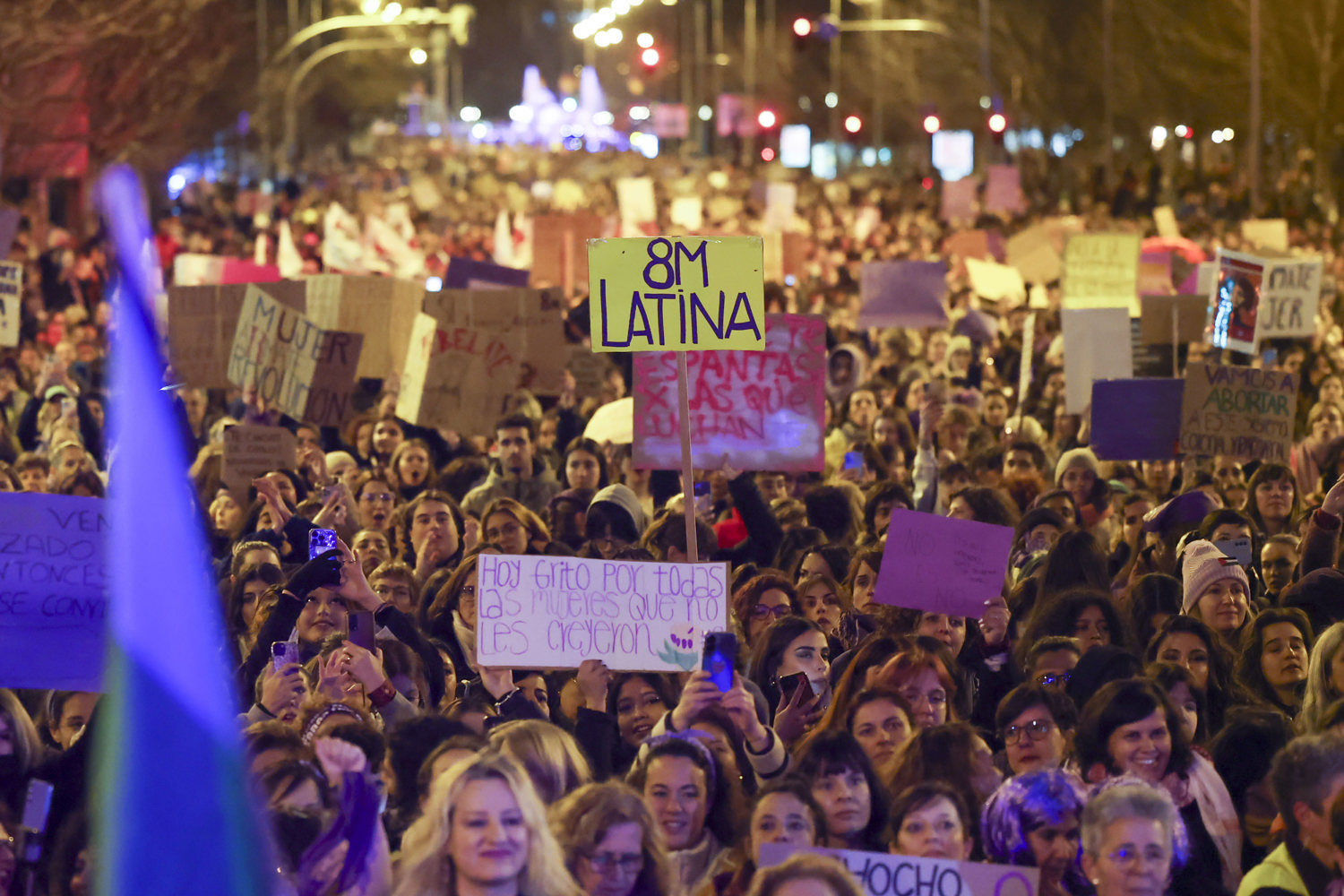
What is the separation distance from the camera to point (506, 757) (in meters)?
4.52

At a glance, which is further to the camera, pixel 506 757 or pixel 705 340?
pixel 705 340

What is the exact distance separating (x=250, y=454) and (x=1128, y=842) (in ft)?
19.9

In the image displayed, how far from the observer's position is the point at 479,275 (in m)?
15.7

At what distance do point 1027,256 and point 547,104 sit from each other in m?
88.9

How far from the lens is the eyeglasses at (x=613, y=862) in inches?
182

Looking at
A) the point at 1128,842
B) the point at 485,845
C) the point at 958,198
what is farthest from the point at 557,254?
the point at 485,845

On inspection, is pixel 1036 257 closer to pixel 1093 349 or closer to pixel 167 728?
pixel 1093 349

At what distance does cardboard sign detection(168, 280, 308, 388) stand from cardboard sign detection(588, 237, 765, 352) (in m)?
5.29

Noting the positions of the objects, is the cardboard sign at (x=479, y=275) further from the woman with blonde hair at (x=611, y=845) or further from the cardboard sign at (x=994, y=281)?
the woman with blonde hair at (x=611, y=845)

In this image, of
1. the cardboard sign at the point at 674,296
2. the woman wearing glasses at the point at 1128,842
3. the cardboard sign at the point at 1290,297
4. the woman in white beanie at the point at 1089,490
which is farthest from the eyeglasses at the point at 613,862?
the cardboard sign at the point at 1290,297

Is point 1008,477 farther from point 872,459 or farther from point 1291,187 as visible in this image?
point 1291,187

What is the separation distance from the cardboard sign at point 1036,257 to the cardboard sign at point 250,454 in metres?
13.0

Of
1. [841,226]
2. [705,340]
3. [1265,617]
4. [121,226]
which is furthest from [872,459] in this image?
[841,226]

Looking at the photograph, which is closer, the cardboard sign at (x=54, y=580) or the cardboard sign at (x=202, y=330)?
the cardboard sign at (x=54, y=580)
